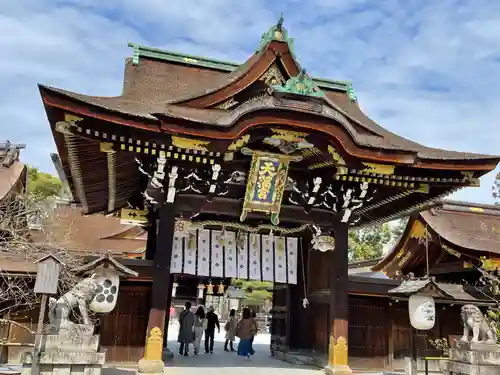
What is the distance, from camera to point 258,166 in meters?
9.52

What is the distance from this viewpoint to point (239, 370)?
1007 centimetres

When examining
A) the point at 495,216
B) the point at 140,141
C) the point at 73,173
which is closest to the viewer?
the point at 140,141

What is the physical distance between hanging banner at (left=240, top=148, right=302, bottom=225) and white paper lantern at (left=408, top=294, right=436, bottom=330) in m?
3.22

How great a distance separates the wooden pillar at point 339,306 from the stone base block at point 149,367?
339 centimetres

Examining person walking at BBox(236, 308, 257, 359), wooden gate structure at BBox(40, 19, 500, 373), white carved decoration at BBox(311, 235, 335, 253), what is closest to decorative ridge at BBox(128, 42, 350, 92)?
wooden gate structure at BBox(40, 19, 500, 373)

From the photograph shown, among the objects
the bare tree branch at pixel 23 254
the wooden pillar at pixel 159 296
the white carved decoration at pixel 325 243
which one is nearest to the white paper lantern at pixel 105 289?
the bare tree branch at pixel 23 254

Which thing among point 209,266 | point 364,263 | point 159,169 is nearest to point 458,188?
point 209,266

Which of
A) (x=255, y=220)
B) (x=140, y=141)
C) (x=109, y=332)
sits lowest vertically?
(x=109, y=332)

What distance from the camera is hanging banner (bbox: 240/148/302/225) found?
9.52m

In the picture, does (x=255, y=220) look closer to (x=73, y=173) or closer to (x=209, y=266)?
(x=209, y=266)

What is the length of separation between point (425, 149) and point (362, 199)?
1.75 m

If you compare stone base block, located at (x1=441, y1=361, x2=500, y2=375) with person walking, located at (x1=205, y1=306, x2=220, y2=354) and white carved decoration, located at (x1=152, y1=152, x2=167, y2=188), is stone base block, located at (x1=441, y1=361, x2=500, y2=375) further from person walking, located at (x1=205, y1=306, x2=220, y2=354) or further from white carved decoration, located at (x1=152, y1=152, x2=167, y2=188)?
person walking, located at (x1=205, y1=306, x2=220, y2=354)

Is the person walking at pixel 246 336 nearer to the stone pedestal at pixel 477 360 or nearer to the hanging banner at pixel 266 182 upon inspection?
the hanging banner at pixel 266 182

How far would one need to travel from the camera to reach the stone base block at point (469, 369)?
8.29m
